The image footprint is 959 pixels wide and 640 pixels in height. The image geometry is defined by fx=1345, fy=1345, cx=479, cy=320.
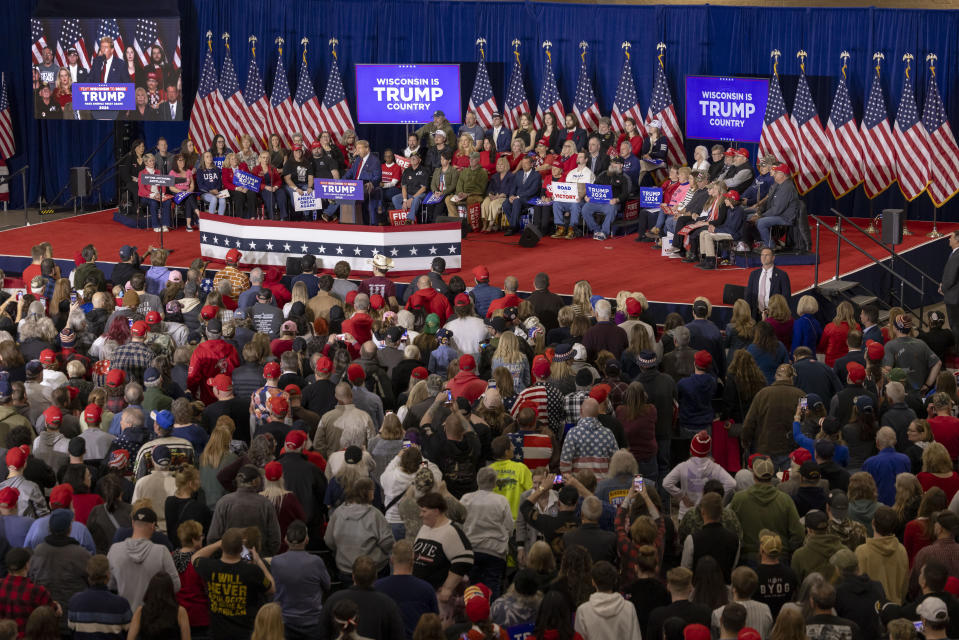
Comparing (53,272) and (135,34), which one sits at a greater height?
(135,34)

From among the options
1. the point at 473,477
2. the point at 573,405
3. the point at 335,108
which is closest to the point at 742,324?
Answer: the point at 573,405

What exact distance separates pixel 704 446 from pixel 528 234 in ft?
38.9

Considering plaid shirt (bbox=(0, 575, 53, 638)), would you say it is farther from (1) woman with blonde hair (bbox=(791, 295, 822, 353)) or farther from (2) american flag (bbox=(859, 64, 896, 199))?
(2) american flag (bbox=(859, 64, 896, 199))

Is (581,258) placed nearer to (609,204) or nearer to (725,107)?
(609,204)

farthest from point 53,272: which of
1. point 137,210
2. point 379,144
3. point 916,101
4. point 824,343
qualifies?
point 916,101

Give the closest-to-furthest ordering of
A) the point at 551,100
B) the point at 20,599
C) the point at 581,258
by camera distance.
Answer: the point at 20,599 → the point at 581,258 → the point at 551,100

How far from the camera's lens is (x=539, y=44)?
2575cm

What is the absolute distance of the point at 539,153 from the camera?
75.9 feet

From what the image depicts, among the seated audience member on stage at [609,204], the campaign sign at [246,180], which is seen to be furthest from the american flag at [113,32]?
the seated audience member on stage at [609,204]

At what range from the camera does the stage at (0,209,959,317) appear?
1869 centimetres

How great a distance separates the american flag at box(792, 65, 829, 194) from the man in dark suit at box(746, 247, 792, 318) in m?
6.75

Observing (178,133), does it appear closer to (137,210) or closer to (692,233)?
(137,210)

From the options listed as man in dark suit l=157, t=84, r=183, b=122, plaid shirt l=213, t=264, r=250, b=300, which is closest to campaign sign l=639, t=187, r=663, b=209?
plaid shirt l=213, t=264, r=250, b=300

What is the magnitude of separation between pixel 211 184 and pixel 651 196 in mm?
7624
